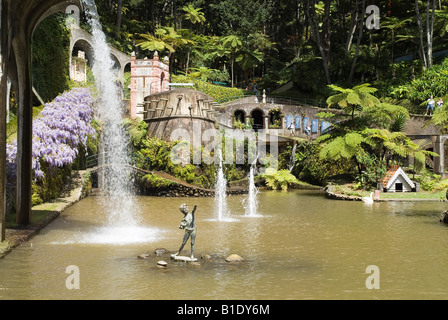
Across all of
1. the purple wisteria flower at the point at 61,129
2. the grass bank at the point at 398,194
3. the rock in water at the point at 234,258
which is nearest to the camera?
the rock in water at the point at 234,258

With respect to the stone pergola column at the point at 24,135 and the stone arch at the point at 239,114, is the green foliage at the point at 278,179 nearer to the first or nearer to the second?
the stone arch at the point at 239,114

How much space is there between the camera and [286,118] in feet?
138

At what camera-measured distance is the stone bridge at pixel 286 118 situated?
36.7m

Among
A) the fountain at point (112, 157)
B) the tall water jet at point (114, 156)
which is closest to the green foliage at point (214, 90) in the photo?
the fountain at point (112, 157)

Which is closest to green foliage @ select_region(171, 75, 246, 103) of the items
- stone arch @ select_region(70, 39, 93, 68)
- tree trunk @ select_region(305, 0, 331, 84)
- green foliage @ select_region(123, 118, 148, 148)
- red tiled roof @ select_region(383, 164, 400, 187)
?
stone arch @ select_region(70, 39, 93, 68)

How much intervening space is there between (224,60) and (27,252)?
4880cm

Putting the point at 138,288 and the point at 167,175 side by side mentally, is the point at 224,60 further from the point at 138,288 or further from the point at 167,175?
the point at 138,288

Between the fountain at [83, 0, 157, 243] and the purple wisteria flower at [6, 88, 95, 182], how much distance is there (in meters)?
2.89

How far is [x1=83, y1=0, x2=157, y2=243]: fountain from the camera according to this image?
16.0m

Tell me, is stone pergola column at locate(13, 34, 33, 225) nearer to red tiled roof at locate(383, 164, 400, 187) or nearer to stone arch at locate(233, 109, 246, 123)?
red tiled roof at locate(383, 164, 400, 187)

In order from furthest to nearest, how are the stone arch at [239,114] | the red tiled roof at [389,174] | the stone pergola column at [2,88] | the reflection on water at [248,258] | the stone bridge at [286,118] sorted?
the stone arch at [239,114] < the stone bridge at [286,118] < the red tiled roof at [389,174] < the stone pergola column at [2,88] < the reflection on water at [248,258]

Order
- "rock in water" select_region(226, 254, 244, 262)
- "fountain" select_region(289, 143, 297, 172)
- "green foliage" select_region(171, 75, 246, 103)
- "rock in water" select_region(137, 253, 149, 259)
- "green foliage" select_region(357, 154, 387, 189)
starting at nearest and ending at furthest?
1. "rock in water" select_region(226, 254, 244, 262)
2. "rock in water" select_region(137, 253, 149, 259)
3. "green foliage" select_region(357, 154, 387, 189)
4. "fountain" select_region(289, 143, 297, 172)
5. "green foliage" select_region(171, 75, 246, 103)

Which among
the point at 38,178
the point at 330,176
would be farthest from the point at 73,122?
the point at 330,176

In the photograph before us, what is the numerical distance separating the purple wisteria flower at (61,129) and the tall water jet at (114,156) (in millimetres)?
2930
